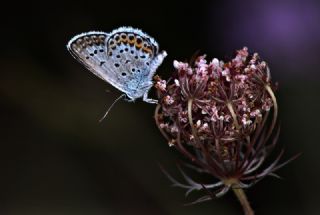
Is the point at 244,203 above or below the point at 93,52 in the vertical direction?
below

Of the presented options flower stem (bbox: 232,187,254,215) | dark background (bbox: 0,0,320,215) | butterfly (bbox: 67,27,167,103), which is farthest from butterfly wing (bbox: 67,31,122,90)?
dark background (bbox: 0,0,320,215)

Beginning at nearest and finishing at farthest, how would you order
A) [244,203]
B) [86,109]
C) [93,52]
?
[244,203]
[93,52]
[86,109]

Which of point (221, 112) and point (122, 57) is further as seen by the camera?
point (122, 57)

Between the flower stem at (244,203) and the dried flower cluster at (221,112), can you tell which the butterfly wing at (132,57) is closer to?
the dried flower cluster at (221,112)

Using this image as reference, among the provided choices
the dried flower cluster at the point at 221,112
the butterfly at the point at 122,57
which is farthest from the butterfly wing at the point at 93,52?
the dried flower cluster at the point at 221,112

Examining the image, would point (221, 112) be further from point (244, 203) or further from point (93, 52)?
point (93, 52)

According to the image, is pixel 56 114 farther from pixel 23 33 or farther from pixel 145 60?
pixel 145 60

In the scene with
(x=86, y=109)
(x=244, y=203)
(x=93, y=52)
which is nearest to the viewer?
(x=244, y=203)

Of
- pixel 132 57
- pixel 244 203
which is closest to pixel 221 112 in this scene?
pixel 244 203
